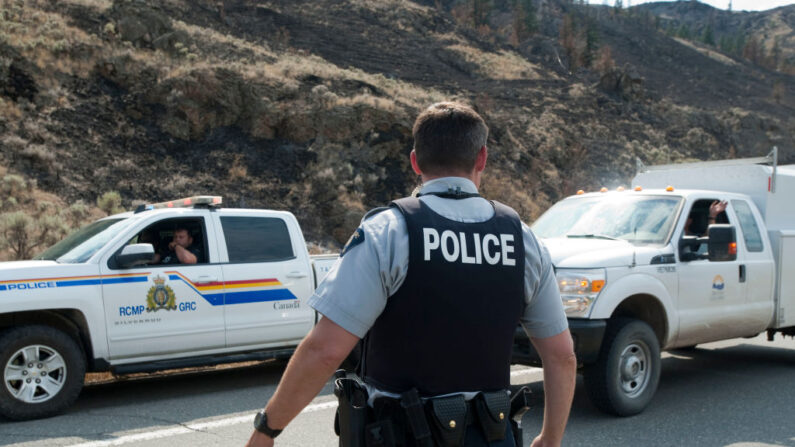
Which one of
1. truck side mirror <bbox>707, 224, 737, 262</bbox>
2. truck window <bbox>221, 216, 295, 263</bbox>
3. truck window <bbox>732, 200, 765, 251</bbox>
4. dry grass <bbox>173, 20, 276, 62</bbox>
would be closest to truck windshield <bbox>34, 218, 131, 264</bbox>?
truck window <bbox>221, 216, 295, 263</bbox>

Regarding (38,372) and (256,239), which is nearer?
(38,372)

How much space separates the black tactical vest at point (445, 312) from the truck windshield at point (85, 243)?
17.6 feet

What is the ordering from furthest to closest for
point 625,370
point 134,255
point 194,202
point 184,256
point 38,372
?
point 194,202 → point 184,256 → point 134,255 → point 38,372 → point 625,370

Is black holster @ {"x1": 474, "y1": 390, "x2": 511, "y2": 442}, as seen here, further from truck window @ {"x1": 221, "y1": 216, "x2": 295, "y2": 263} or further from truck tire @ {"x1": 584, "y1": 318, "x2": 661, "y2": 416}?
truck window @ {"x1": 221, "y1": 216, "x2": 295, "y2": 263}

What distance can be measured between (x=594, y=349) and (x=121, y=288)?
4338 millimetres

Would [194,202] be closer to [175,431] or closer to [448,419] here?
[175,431]

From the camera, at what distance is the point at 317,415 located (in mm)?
6316

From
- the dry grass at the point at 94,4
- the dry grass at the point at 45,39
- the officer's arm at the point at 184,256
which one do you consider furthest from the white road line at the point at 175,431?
the dry grass at the point at 94,4

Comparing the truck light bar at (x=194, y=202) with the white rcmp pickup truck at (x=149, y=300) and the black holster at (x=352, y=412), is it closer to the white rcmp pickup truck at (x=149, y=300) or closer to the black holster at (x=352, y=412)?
the white rcmp pickup truck at (x=149, y=300)

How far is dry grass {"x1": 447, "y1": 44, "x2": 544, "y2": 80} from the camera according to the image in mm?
41812

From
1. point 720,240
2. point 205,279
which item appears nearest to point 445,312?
point 720,240

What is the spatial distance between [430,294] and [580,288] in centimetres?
396

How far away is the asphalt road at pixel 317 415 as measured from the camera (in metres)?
5.55

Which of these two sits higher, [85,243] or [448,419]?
[448,419]
